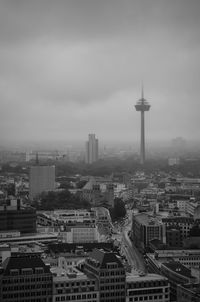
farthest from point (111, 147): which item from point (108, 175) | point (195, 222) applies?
point (195, 222)

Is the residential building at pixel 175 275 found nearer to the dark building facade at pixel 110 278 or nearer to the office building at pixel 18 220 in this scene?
the dark building facade at pixel 110 278

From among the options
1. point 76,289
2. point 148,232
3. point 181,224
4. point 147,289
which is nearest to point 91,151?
point 181,224

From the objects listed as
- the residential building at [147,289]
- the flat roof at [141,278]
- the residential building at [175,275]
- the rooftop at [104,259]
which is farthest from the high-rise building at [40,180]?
the residential building at [147,289]

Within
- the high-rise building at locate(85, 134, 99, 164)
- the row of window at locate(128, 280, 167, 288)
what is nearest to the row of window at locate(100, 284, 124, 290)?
the row of window at locate(128, 280, 167, 288)

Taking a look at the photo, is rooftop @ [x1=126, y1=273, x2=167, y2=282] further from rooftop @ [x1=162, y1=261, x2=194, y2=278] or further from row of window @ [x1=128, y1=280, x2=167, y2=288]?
rooftop @ [x1=162, y1=261, x2=194, y2=278]

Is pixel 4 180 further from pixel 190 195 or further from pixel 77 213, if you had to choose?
pixel 77 213

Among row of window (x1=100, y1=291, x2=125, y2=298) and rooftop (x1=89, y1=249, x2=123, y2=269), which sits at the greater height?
rooftop (x1=89, y1=249, x2=123, y2=269)
